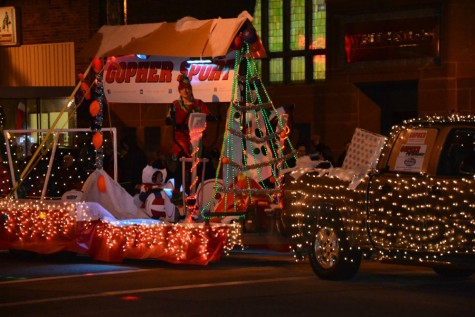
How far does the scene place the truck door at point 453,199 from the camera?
11.8 meters

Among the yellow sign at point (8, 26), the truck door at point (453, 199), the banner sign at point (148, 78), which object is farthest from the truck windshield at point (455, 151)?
the yellow sign at point (8, 26)

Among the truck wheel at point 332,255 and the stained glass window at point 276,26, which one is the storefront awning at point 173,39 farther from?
the stained glass window at point 276,26

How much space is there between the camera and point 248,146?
17.2 metres

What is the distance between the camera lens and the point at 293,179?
1412 centimetres

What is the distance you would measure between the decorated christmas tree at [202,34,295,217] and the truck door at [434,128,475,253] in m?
3.46

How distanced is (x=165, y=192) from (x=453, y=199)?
600 cm

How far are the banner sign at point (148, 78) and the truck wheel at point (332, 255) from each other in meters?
4.36

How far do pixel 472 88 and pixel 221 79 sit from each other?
8.87m

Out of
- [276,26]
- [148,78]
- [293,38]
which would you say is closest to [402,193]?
[148,78]

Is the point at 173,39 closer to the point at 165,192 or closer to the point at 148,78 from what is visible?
the point at 148,78

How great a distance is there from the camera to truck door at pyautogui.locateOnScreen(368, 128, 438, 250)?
12.4 metres

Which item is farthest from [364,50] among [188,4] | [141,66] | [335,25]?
[141,66]

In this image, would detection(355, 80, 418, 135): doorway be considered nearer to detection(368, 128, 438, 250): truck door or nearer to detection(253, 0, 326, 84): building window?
detection(253, 0, 326, 84): building window

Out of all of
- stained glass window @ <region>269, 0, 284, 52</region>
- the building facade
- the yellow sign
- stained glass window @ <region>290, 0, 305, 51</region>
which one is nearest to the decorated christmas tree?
the building facade
